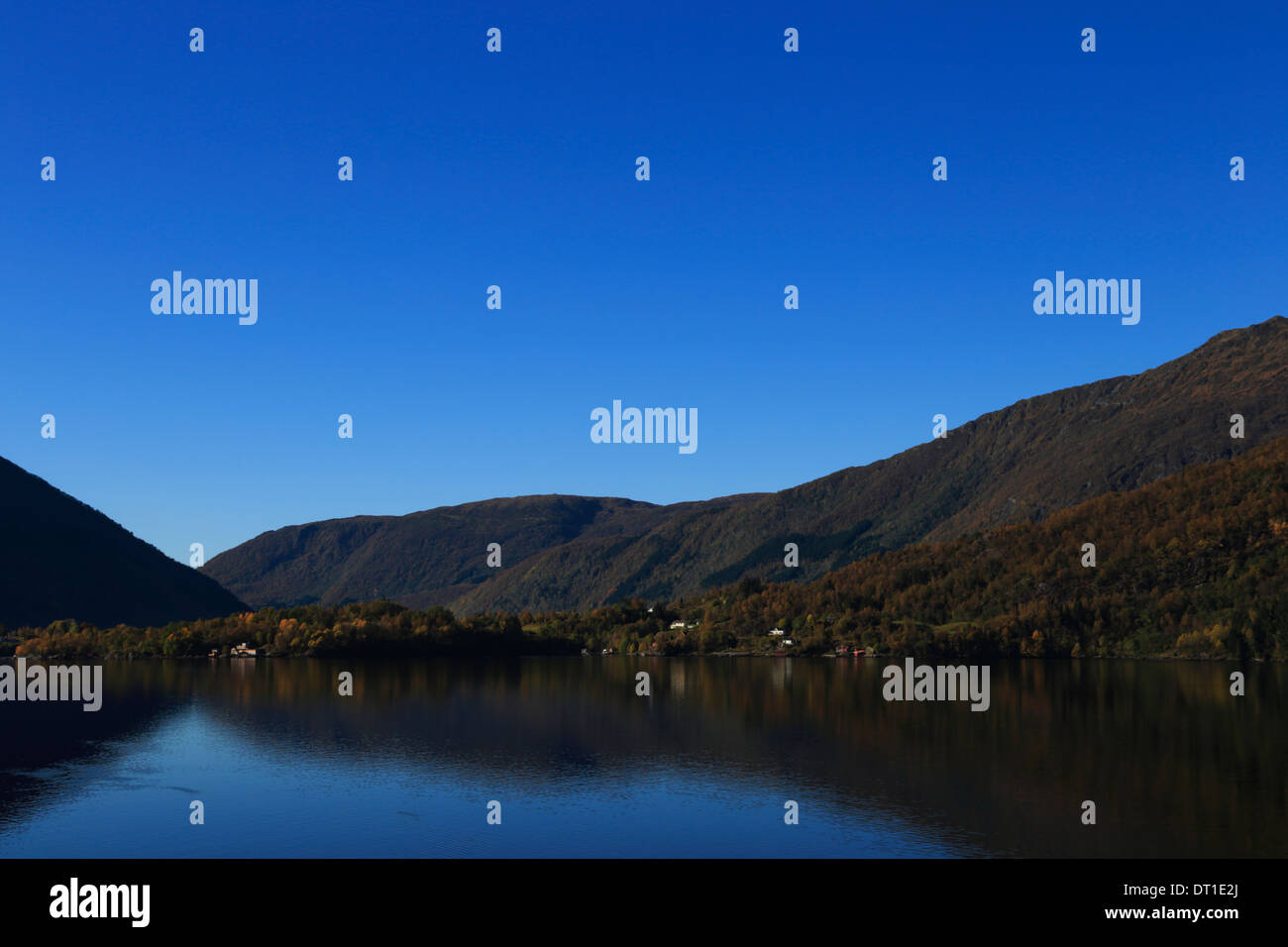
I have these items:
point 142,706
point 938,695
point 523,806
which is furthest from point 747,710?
point 142,706

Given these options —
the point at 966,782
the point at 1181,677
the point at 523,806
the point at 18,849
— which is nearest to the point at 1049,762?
the point at 966,782

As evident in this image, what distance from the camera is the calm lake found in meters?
58.9

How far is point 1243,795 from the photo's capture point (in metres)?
69.3

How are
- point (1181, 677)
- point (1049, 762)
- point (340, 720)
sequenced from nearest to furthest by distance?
point (1049, 762), point (340, 720), point (1181, 677)

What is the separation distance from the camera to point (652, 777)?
3191 inches

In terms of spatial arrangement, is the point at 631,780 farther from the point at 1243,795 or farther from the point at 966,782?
the point at 1243,795

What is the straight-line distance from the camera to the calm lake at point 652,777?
58.9 metres

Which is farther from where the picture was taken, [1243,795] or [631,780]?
[631,780]

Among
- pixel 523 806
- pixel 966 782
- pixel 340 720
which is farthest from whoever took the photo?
pixel 340 720

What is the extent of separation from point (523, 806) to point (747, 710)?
68753 millimetres
